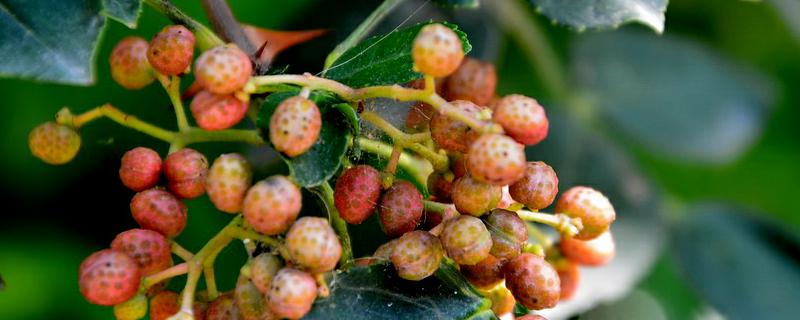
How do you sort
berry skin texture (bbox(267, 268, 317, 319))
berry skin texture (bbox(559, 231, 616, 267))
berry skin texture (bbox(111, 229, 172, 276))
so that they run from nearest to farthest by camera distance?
berry skin texture (bbox(267, 268, 317, 319)), berry skin texture (bbox(111, 229, 172, 276)), berry skin texture (bbox(559, 231, 616, 267))

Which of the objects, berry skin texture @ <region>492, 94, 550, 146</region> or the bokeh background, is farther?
the bokeh background

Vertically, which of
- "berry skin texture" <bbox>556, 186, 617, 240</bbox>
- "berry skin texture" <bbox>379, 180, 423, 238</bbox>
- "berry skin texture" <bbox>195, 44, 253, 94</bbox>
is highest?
"berry skin texture" <bbox>195, 44, 253, 94</bbox>

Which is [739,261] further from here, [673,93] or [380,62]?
[380,62]

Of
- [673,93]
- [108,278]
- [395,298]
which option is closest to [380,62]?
[395,298]

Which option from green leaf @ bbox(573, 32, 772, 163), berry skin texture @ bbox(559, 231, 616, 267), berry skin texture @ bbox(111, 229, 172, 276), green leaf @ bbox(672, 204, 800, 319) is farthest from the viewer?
green leaf @ bbox(573, 32, 772, 163)

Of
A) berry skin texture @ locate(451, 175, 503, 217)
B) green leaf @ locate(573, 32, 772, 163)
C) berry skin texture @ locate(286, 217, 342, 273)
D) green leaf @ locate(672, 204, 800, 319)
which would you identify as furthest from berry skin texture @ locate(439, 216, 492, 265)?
green leaf @ locate(573, 32, 772, 163)

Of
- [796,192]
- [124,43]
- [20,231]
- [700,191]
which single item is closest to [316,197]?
[124,43]

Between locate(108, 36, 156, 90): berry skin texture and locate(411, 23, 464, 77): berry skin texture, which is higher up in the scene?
locate(411, 23, 464, 77): berry skin texture

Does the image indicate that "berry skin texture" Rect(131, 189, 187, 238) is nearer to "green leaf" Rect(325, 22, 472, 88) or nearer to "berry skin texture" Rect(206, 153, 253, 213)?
"berry skin texture" Rect(206, 153, 253, 213)
